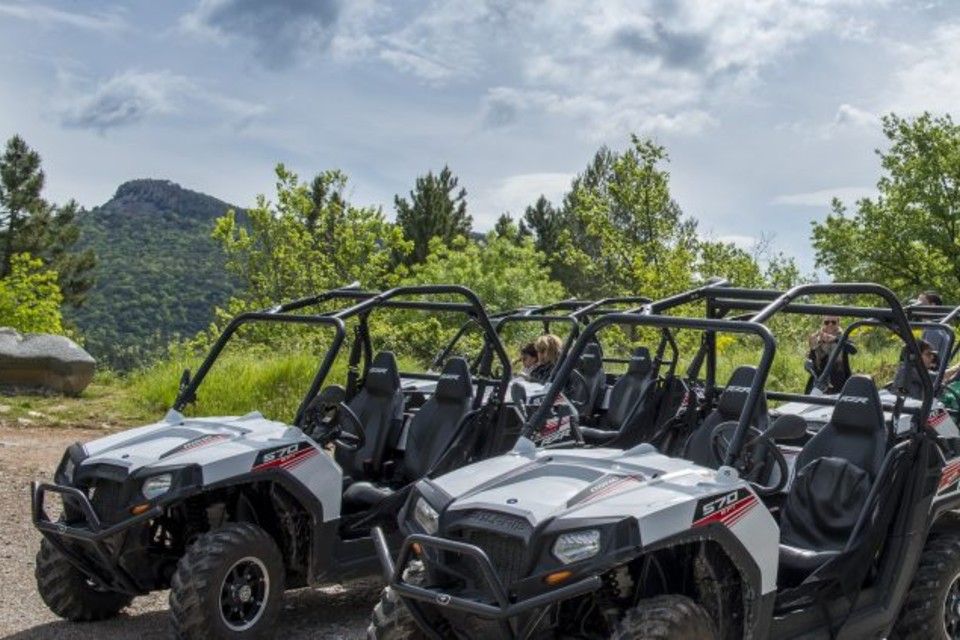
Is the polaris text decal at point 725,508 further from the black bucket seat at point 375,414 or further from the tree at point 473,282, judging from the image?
the tree at point 473,282

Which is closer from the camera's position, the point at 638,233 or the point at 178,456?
the point at 178,456

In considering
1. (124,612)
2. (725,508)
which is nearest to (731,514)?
(725,508)

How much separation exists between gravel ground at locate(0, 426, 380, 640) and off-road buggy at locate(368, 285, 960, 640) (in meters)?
2.14

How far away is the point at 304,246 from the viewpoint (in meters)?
33.3

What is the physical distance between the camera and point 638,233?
27.7 m

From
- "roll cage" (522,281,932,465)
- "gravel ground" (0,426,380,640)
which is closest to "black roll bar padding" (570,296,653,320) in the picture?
"gravel ground" (0,426,380,640)

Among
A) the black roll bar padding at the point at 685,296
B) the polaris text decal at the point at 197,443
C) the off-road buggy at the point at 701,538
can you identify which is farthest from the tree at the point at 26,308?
the off-road buggy at the point at 701,538

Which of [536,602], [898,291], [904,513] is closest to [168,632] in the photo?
[536,602]

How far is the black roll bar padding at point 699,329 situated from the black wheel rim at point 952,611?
1.68 m

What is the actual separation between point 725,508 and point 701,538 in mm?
188

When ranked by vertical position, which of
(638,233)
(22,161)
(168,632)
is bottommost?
(168,632)

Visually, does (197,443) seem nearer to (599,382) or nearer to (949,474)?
(949,474)

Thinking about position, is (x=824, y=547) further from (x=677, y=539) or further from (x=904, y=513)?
(x=677, y=539)

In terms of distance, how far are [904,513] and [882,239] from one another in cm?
3228
